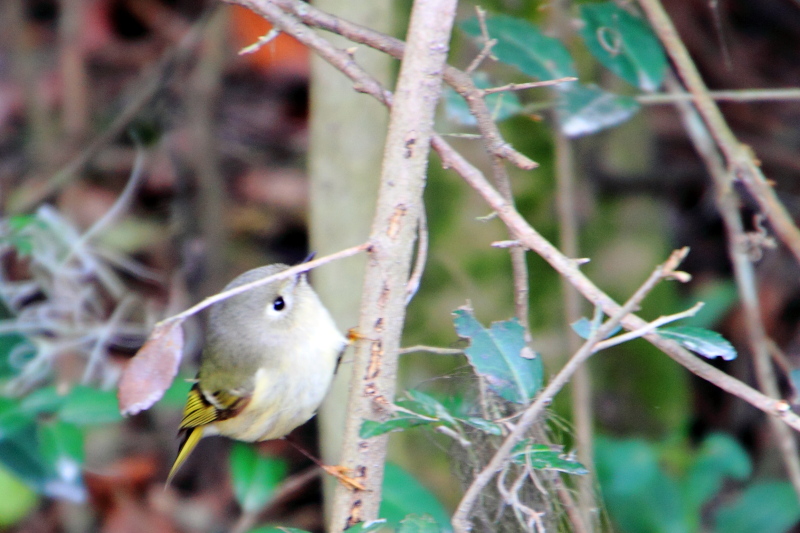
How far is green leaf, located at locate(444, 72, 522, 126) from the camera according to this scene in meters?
1.67

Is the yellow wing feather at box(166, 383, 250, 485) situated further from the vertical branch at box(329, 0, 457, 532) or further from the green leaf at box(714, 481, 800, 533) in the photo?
the green leaf at box(714, 481, 800, 533)

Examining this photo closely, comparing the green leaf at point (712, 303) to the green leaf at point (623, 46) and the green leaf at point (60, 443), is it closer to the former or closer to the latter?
the green leaf at point (623, 46)

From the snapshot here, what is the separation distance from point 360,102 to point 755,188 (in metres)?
0.95

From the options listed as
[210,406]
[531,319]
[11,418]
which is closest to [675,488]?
[531,319]

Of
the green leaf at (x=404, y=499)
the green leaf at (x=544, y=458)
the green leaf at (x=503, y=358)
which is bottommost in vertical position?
the green leaf at (x=404, y=499)

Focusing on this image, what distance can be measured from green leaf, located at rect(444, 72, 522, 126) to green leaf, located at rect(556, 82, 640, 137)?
0.36ft

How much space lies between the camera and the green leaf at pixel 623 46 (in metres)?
1.77

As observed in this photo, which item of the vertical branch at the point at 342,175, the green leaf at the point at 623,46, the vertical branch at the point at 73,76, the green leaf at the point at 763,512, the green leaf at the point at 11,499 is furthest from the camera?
the vertical branch at the point at 73,76

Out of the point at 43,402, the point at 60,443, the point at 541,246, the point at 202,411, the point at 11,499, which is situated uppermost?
the point at 541,246

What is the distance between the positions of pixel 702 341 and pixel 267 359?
902 mm

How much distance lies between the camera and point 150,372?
3.73 feet

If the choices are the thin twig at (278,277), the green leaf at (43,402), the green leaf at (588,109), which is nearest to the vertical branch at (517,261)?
the thin twig at (278,277)

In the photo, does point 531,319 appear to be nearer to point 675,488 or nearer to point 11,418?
point 675,488

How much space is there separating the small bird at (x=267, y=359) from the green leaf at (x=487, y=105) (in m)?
0.47
